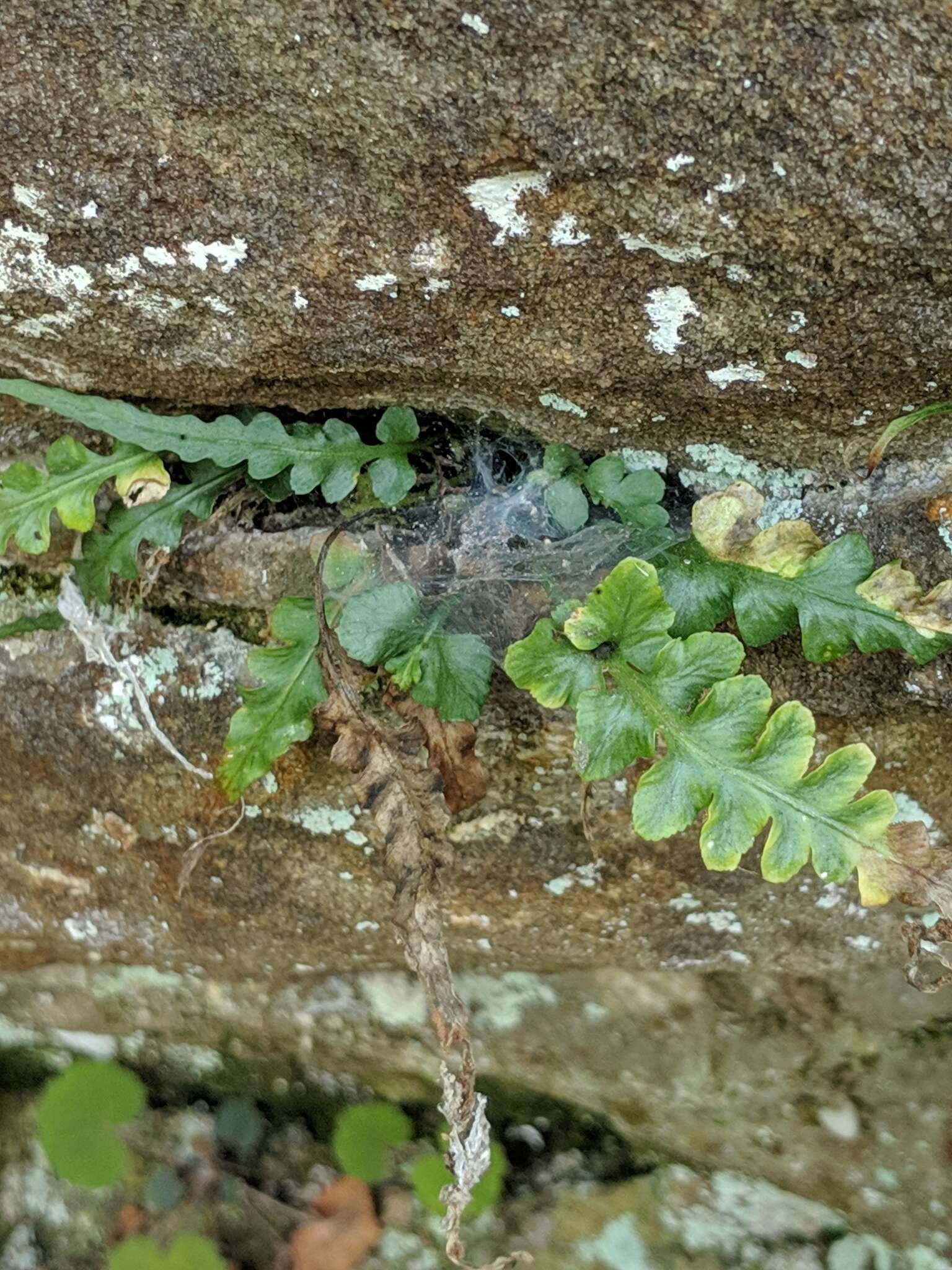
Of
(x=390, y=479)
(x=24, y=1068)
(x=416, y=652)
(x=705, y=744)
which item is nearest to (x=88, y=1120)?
(x=24, y=1068)

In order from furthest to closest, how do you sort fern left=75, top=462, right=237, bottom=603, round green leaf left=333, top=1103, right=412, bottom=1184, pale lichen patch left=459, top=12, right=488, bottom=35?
round green leaf left=333, top=1103, right=412, bottom=1184
fern left=75, top=462, right=237, bottom=603
pale lichen patch left=459, top=12, right=488, bottom=35

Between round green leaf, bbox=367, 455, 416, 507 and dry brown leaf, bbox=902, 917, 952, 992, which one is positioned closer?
dry brown leaf, bbox=902, 917, 952, 992

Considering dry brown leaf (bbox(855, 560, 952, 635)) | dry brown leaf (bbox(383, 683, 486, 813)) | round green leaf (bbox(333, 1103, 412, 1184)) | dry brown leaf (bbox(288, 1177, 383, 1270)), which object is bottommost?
dry brown leaf (bbox(288, 1177, 383, 1270))

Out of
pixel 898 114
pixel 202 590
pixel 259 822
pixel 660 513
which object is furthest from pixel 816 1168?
pixel 898 114

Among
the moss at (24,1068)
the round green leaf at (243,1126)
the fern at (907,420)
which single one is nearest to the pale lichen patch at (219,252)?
the fern at (907,420)

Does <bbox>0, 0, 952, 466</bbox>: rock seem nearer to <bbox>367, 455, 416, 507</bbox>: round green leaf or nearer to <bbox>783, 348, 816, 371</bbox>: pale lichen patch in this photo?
<bbox>783, 348, 816, 371</bbox>: pale lichen patch

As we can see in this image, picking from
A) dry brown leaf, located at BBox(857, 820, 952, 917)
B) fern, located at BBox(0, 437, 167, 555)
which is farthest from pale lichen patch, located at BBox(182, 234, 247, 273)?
dry brown leaf, located at BBox(857, 820, 952, 917)

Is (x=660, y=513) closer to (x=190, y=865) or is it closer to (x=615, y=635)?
(x=615, y=635)
